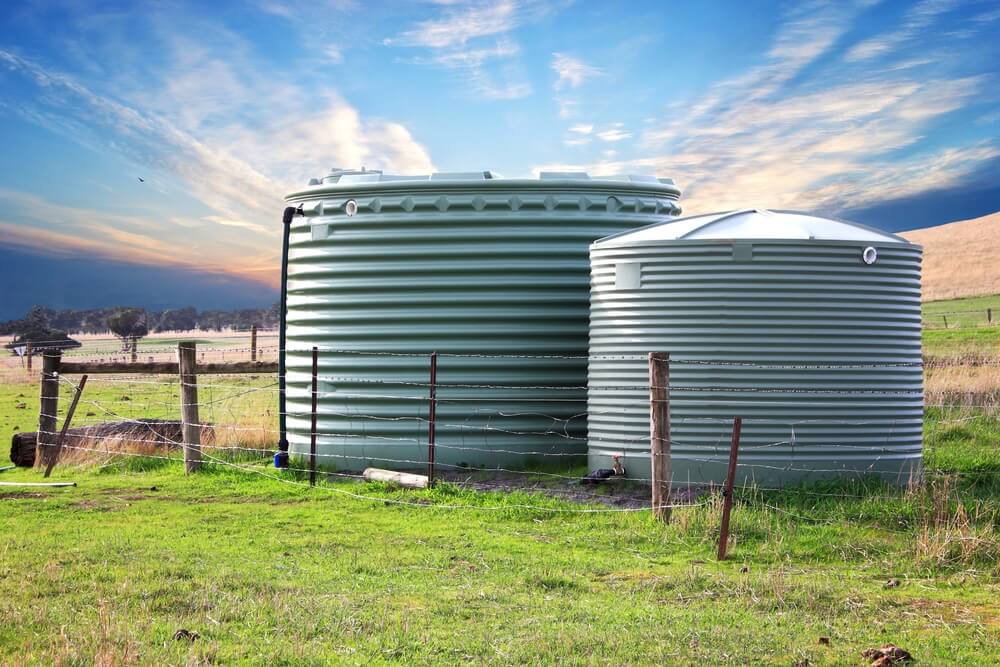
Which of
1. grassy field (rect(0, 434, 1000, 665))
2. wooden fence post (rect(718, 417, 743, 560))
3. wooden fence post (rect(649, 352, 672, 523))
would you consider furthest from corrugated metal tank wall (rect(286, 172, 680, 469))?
wooden fence post (rect(718, 417, 743, 560))

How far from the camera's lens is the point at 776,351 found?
10.7m

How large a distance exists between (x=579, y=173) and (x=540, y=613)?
782 cm

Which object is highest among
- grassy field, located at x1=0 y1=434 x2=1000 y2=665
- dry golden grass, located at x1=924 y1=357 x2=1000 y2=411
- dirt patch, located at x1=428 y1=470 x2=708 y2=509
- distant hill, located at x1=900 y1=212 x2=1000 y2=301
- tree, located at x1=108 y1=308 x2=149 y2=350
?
distant hill, located at x1=900 y1=212 x2=1000 y2=301

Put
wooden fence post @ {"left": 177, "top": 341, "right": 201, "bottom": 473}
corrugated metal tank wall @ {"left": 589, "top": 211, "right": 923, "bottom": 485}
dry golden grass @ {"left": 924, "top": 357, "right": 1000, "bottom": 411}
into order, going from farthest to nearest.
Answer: dry golden grass @ {"left": 924, "top": 357, "right": 1000, "bottom": 411} → wooden fence post @ {"left": 177, "top": 341, "right": 201, "bottom": 473} → corrugated metal tank wall @ {"left": 589, "top": 211, "right": 923, "bottom": 485}

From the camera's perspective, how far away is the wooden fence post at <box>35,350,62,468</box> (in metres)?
14.9

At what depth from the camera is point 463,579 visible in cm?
768

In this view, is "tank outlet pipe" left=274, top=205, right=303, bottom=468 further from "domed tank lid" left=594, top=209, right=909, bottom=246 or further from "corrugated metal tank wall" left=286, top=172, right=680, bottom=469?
"domed tank lid" left=594, top=209, right=909, bottom=246

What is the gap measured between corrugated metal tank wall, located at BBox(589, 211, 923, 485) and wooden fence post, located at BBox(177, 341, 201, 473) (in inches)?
218

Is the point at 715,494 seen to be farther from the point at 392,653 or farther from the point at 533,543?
the point at 392,653

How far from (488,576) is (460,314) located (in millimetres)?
Result: 5788

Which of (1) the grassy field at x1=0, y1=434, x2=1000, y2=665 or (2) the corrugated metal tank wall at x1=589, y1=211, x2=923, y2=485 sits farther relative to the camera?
Answer: (2) the corrugated metal tank wall at x1=589, y1=211, x2=923, y2=485

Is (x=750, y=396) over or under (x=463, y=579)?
over

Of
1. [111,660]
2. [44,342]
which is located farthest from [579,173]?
[44,342]

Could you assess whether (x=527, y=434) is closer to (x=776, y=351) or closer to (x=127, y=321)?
(x=776, y=351)
